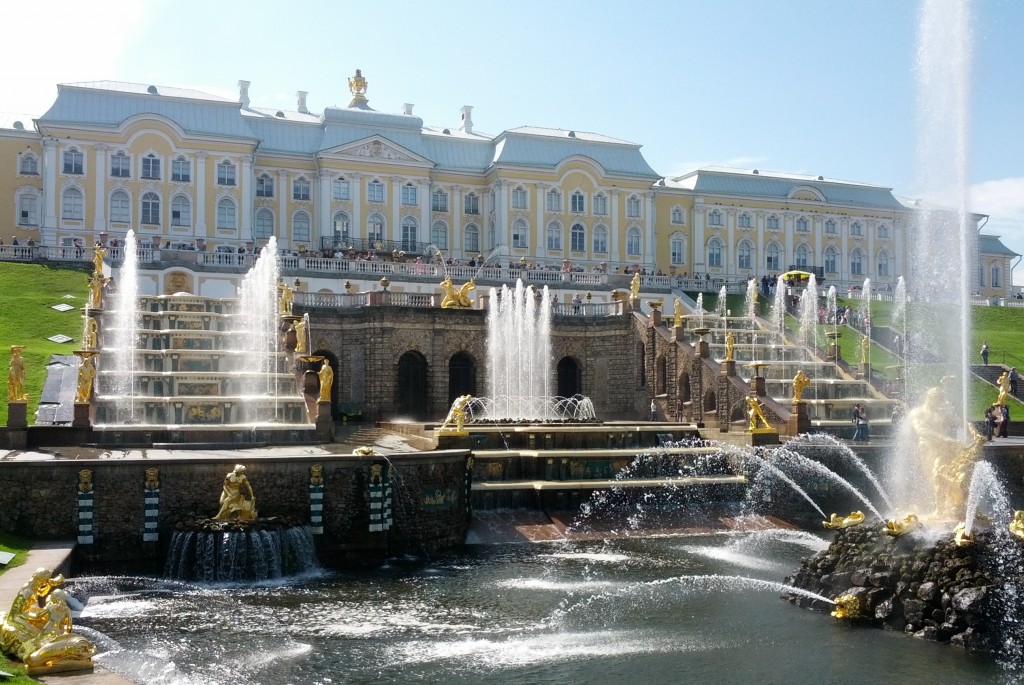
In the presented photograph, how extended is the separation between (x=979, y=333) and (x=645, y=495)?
35.2m

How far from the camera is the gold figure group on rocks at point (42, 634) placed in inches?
484

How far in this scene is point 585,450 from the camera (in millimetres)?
29328

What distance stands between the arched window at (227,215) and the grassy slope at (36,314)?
18190 millimetres

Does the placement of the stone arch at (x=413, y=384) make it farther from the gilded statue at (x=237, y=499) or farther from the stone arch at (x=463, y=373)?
the gilded statue at (x=237, y=499)

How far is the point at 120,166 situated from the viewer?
63.4 metres

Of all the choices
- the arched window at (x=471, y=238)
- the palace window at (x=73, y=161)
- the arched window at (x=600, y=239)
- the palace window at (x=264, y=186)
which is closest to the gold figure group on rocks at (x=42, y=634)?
the palace window at (x=73, y=161)

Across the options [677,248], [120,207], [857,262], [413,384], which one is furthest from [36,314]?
[857,262]

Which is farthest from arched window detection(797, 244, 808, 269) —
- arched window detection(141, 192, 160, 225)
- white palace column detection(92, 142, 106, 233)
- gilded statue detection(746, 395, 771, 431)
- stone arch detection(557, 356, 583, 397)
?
gilded statue detection(746, 395, 771, 431)

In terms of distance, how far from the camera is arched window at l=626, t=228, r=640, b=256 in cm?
7500

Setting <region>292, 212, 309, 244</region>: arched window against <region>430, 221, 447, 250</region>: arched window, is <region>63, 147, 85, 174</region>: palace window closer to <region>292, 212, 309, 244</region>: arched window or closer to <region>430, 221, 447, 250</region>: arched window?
<region>292, 212, 309, 244</region>: arched window

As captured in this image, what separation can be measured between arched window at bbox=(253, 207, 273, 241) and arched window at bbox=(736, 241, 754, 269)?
121ft

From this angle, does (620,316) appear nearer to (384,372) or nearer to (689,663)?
(384,372)

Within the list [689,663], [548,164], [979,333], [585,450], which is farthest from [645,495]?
[548,164]

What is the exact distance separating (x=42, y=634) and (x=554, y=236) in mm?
62030
